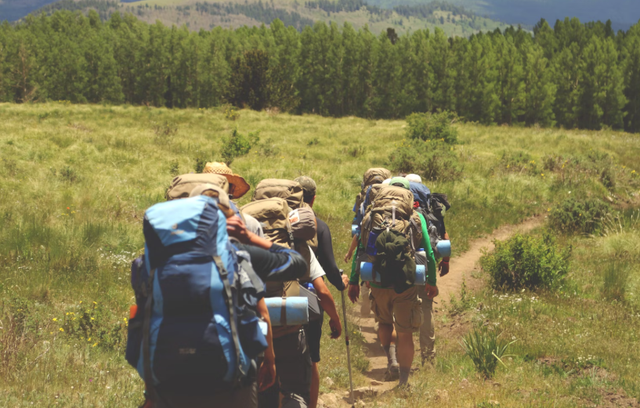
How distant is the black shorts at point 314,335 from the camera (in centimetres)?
398

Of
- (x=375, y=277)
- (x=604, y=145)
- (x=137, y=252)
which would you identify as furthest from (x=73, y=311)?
(x=604, y=145)

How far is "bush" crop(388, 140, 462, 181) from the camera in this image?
56.8 feet

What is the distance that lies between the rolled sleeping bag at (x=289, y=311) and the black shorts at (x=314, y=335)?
20.9 inches

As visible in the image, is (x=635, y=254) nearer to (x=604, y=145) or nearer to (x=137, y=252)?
(x=137, y=252)

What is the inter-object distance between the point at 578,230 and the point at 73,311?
11.4 metres

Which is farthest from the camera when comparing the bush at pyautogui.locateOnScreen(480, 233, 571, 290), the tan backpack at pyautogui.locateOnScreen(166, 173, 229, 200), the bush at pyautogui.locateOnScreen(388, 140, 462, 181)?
the bush at pyautogui.locateOnScreen(388, 140, 462, 181)

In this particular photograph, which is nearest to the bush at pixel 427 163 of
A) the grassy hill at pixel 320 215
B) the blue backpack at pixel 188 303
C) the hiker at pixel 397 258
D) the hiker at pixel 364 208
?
the grassy hill at pixel 320 215

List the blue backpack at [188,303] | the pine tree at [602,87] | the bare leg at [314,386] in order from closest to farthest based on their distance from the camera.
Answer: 1. the blue backpack at [188,303]
2. the bare leg at [314,386]
3. the pine tree at [602,87]

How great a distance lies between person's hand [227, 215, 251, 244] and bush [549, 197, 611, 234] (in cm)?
1191

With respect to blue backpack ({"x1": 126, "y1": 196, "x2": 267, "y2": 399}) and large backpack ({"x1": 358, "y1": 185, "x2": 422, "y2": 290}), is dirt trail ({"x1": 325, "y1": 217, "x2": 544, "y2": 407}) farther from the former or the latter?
blue backpack ({"x1": 126, "y1": 196, "x2": 267, "y2": 399})

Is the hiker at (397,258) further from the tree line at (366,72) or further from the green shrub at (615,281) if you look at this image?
the tree line at (366,72)

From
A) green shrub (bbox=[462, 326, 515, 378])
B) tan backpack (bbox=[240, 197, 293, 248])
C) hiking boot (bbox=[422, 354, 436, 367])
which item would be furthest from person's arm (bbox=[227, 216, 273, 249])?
hiking boot (bbox=[422, 354, 436, 367])

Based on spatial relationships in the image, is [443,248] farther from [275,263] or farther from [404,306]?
[275,263]

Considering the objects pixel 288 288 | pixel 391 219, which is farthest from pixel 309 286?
pixel 391 219
